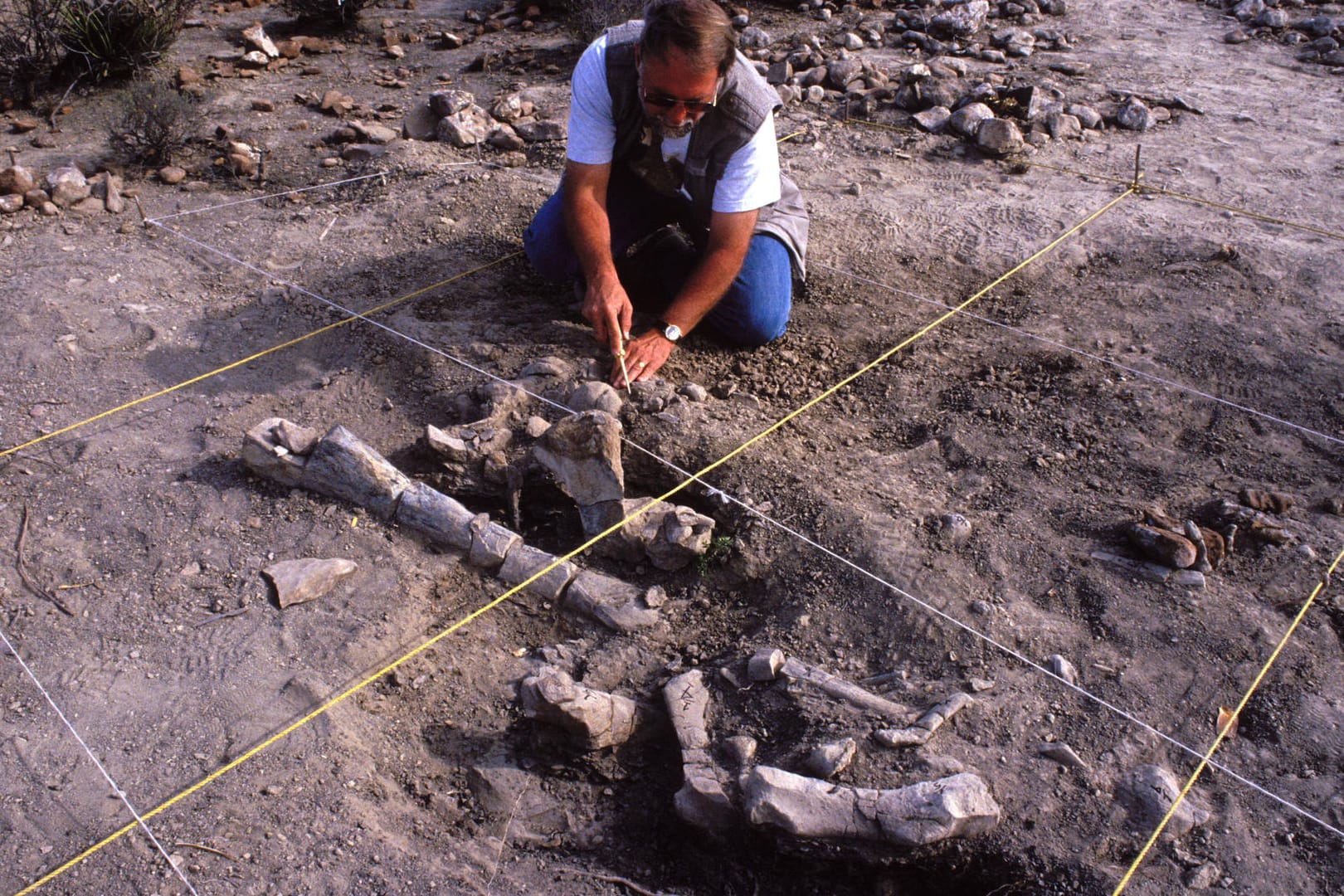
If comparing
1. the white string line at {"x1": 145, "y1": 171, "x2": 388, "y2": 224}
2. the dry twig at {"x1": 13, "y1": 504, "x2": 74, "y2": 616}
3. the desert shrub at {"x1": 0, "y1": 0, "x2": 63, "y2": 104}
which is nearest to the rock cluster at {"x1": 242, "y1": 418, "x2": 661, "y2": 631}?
the dry twig at {"x1": 13, "y1": 504, "x2": 74, "y2": 616}

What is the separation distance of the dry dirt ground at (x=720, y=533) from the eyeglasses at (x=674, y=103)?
0.96 meters

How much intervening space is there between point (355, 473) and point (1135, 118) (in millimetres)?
4977

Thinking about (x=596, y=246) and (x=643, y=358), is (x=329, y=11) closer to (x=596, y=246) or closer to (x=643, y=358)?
(x=596, y=246)

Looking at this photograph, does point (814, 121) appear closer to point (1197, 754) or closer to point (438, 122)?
point (438, 122)

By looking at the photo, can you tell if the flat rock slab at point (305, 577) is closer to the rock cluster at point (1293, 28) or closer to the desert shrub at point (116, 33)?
the desert shrub at point (116, 33)

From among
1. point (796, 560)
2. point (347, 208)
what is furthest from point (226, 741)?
point (347, 208)

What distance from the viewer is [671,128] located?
10.6ft

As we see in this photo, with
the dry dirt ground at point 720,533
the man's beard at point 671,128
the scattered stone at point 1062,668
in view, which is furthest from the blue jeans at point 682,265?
the scattered stone at point 1062,668

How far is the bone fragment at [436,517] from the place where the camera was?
300 centimetres

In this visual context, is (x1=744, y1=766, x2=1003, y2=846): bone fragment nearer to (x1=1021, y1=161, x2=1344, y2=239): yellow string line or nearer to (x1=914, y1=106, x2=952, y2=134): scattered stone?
(x1=1021, y1=161, x2=1344, y2=239): yellow string line

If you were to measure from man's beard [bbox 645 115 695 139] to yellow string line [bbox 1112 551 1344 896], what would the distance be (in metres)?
2.26

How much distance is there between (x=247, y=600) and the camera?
9.09 ft

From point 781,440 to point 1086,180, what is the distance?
2899mm

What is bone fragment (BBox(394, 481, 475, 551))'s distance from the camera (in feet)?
9.84
